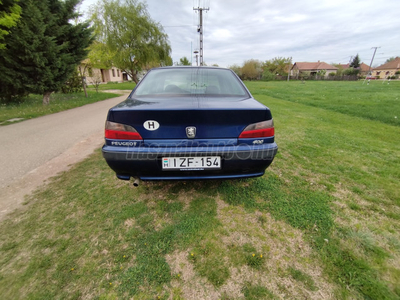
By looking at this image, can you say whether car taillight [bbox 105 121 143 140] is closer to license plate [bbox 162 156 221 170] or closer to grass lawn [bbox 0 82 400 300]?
license plate [bbox 162 156 221 170]

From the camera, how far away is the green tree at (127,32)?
16875mm

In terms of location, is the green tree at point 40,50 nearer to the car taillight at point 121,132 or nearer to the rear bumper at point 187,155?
the car taillight at point 121,132

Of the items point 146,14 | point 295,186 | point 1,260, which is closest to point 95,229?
point 1,260

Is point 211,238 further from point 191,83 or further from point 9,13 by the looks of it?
point 9,13

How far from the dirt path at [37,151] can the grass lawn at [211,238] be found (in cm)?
38

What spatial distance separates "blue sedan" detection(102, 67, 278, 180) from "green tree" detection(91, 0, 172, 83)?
A: 18.5 m

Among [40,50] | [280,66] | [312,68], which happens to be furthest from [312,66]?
[40,50]

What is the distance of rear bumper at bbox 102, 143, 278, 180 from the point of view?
5.45 feet

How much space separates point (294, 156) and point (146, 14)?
70.0 feet

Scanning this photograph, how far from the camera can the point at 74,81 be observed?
49.6 ft

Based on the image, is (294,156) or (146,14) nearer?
(294,156)

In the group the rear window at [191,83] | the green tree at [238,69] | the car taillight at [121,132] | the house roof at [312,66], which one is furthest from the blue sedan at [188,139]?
the house roof at [312,66]

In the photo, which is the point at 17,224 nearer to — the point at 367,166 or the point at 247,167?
the point at 247,167

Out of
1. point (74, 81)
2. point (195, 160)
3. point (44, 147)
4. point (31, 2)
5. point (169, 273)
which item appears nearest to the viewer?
point (169, 273)
